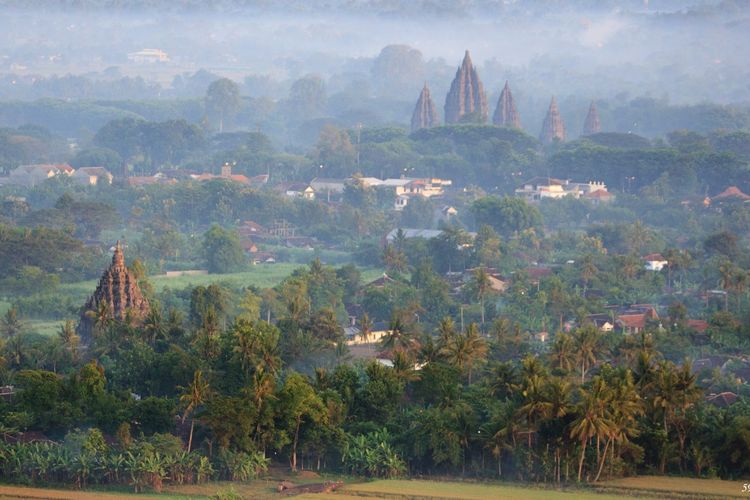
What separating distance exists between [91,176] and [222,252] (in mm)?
33533

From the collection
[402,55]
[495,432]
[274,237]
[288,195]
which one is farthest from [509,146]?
[402,55]

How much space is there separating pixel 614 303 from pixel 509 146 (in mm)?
45057

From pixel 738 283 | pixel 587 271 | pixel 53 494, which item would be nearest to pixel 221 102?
pixel 587 271

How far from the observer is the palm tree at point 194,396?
3659 centimetres

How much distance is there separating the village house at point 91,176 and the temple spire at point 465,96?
97.1 ft

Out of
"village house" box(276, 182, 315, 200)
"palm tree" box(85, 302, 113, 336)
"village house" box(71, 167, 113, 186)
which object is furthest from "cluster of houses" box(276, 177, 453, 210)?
"palm tree" box(85, 302, 113, 336)

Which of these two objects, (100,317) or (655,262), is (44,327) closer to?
(100,317)

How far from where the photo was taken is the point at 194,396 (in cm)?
3659

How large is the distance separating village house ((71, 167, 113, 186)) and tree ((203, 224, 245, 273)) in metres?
28.3

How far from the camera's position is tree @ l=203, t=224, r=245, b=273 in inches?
2616

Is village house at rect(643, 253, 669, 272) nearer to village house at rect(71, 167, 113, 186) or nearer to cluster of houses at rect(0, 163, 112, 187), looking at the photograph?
village house at rect(71, 167, 113, 186)

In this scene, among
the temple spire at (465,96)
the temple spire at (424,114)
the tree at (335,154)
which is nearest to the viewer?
the tree at (335,154)

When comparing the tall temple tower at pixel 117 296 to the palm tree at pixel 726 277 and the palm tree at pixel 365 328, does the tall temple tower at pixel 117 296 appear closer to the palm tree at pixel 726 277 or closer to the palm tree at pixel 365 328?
the palm tree at pixel 365 328

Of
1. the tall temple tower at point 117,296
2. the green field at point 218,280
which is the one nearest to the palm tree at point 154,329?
the tall temple tower at point 117,296
